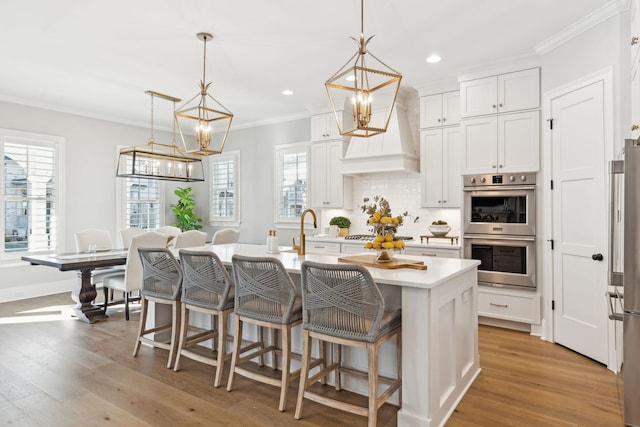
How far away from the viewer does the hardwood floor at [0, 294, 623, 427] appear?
2396 mm

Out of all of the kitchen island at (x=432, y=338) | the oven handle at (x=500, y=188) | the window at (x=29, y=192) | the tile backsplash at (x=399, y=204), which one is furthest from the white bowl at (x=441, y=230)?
the window at (x=29, y=192)

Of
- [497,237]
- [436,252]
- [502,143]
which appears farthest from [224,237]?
[502,143]

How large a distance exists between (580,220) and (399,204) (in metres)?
2.39

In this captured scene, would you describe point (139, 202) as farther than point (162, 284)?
Yes

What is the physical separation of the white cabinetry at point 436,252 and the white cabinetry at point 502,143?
93 cm

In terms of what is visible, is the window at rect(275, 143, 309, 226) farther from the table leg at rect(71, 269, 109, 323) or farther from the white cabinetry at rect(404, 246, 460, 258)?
the table leg at rect(71, 269, 109, 323)

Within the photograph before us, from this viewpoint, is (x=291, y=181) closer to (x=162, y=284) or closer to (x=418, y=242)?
(x=418, y=242)

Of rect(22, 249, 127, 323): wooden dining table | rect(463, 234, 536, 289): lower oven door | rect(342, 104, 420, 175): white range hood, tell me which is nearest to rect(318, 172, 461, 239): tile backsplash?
rect(342, 104, 420, 175): white range hood

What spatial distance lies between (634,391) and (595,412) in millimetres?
453

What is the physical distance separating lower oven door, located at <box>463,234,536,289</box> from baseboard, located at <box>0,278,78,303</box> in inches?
205

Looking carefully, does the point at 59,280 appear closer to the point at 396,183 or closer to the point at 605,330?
the point at 396,183

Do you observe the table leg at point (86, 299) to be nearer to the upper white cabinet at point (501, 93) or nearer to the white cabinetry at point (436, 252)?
the white cabinetry at point (436, 252)

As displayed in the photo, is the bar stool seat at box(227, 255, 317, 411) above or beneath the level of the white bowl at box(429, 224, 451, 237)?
beneath

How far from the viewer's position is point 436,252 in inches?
181
